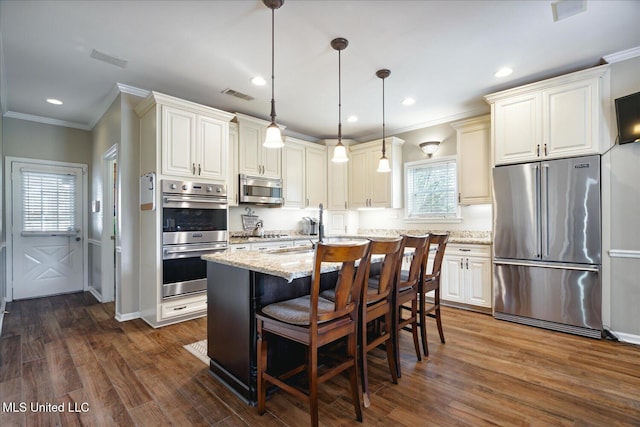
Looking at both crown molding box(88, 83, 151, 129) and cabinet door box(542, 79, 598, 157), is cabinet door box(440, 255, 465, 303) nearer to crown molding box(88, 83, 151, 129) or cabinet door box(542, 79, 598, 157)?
cabinet door box(542, 79, 598, 157)

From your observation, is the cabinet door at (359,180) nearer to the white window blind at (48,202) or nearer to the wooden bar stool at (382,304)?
the wooden bar stool at (382,304)

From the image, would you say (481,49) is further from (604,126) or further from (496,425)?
(496,425)

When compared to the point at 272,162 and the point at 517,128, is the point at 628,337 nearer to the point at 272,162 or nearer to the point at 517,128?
the point at 517,128

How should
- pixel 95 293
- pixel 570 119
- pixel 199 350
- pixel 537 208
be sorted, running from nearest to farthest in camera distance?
pixel 199 350 < pixel 570 119 < pixel 537 208 < pixel 95 293

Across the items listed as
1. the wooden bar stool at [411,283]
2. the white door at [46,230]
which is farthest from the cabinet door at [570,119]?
Answer: the white door at [46,230]

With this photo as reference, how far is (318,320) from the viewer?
1.62 meters

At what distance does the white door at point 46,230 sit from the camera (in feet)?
14.7

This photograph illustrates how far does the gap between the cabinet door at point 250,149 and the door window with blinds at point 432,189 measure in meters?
2.54

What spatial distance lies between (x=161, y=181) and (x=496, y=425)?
11.7 feet

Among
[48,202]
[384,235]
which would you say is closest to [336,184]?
[384,235]

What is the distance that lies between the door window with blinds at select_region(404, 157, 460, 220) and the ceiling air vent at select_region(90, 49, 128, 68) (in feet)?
13.8

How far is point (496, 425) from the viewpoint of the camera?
1.73 m

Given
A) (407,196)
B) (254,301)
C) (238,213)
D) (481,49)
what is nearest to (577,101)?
(481,49)

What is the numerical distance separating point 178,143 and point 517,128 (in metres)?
3.97
